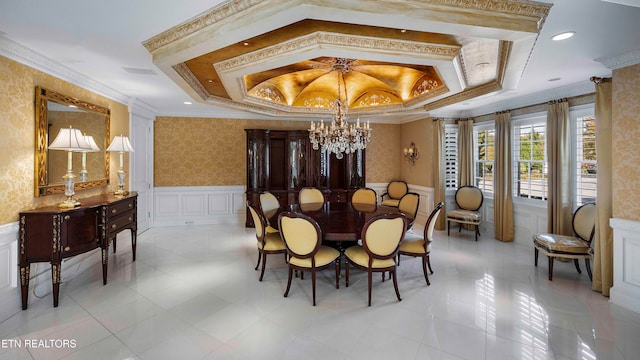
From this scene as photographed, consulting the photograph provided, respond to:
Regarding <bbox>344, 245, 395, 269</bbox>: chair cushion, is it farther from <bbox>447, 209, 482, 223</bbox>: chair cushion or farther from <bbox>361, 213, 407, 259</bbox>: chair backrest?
<bbox>447, 209, 482, 223</bbox>: chair cushion

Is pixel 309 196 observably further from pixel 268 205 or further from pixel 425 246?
pixel 425 246

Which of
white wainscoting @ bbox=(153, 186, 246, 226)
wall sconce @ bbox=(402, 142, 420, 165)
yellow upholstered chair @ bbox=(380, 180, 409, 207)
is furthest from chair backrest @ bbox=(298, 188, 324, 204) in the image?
wall sconce @ bbox=(402, 142, 420, 165)

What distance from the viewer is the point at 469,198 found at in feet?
18.8

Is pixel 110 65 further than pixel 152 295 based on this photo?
Yes

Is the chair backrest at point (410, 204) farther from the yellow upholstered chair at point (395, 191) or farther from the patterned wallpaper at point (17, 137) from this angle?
the patterned wallpaper at point (17, 137)

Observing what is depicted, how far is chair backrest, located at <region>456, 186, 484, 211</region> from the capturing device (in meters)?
5.60

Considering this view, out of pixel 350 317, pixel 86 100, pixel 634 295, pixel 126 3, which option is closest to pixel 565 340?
pixel 634 295

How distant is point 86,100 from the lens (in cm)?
381

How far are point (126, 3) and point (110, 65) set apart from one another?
1.66m

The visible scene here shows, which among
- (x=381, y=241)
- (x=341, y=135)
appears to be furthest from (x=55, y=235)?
(x=341, y=135)

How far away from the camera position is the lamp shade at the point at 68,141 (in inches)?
113

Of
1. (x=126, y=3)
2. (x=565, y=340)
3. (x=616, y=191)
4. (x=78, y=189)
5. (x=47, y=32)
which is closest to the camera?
(x=126, y=3)

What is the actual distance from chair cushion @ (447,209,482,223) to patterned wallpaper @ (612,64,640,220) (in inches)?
91.0

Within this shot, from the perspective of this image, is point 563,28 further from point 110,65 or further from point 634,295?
point 110,65
